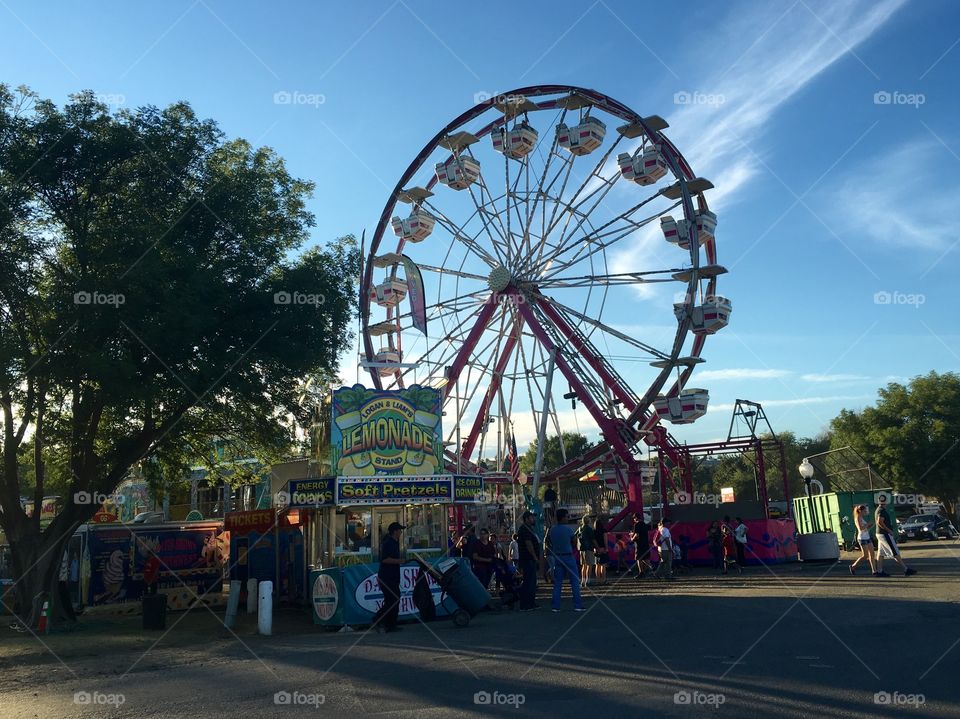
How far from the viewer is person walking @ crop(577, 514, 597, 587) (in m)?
17.3

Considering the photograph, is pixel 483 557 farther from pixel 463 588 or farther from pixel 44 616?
pixel 44 616

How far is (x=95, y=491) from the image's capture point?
17.0 meters

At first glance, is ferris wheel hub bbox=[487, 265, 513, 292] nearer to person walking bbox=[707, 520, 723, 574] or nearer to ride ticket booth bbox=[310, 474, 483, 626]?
person walking bbox=[707, 520, 723, 574]

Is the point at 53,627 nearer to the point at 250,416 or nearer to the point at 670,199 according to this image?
the point at 250,416

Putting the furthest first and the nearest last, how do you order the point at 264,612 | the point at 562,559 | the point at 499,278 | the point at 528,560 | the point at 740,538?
the point at 499,278 < the point at 740,538 < the point at 528,560 < the point at 264,612 < the point at 562,559

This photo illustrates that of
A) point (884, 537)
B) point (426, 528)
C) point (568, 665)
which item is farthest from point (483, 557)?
point (884, 537)

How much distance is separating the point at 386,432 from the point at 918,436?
132 ft

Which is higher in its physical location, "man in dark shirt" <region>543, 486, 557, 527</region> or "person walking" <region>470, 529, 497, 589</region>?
"man in dark shirt" <region>543, 486, 557, 527</region>

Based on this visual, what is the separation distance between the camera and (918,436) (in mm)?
44719

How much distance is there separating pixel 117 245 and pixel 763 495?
1745cm

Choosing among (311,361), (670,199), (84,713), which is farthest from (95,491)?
(670,199)

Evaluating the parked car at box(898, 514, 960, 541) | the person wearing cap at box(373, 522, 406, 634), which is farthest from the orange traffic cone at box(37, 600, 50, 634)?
the parked car at box(898, 514, 960, 541)

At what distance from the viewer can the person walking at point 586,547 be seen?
A: 17.3 m

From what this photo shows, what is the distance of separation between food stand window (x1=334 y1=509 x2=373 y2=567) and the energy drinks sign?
1.08 meters
